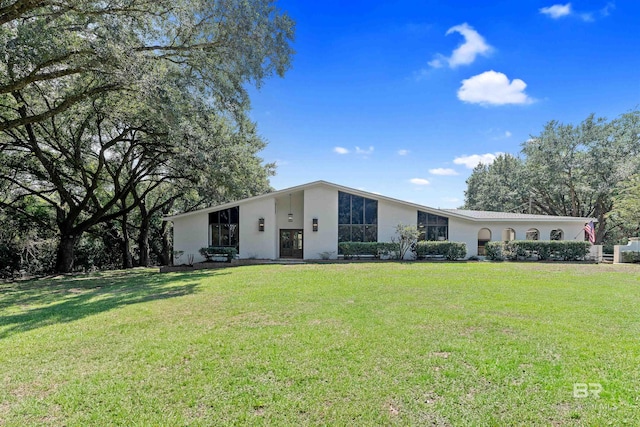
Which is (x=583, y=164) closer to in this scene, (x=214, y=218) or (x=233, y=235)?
(x=233, y=235)

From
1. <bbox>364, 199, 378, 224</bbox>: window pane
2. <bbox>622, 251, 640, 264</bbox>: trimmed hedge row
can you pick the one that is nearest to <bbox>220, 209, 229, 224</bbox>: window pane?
<bbox>364, 199, 378, 224</bbox>: window pane

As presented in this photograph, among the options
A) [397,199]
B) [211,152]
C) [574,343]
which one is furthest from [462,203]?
[574,343]

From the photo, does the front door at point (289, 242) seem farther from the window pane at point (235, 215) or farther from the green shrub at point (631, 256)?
the green shrub at point (631, 256)

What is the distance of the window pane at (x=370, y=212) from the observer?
59.3 feet

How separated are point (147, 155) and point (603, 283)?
65.1 feet

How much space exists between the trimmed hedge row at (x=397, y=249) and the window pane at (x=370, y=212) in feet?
4.44

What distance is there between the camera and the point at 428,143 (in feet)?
67.2

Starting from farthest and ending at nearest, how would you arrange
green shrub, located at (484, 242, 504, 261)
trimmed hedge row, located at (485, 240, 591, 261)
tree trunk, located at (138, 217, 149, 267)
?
1. tree trunk, located at (138, 217, 149, 267)
2. green shrub, located at (484, 242, 504, 261)
3. trimmed hedge row, located at (485, 240, 591, 261)

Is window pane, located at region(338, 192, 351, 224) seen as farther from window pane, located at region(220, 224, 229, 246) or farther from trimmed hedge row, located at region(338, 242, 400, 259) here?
window pane, located at region(220, 224, 229, 246)

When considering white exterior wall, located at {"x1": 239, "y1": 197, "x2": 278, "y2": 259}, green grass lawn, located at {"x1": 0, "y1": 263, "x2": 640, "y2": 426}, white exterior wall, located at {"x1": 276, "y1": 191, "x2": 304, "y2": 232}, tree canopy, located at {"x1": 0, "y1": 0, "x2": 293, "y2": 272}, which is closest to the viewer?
green grass lawn, located at {"x1": 0, "y1": 263, "x2": 640, "y2": 426}

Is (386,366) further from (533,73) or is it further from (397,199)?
(533,73)

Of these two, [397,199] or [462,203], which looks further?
[462,203]

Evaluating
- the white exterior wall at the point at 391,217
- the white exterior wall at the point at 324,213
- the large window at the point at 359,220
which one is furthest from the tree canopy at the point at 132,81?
the white exterior wall at the point at 391,217

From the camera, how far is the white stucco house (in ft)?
58.7
